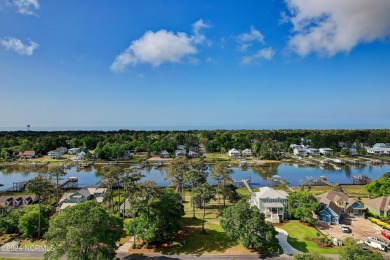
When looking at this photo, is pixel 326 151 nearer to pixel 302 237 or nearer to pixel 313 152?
pixel 313 152

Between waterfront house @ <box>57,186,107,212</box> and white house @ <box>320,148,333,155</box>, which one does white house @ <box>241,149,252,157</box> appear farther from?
waterfront house @ <box>57,186,107,212</box>

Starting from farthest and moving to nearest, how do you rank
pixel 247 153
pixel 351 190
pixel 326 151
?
pixel 326 151 < pixel 247 153 < pixel 351 190

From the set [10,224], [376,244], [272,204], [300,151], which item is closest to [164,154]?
[300,151]

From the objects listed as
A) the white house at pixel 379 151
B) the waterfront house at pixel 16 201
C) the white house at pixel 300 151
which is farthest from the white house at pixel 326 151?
the waterfront house at pixel 16 201

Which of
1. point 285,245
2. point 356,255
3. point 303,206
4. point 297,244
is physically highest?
point 356,255

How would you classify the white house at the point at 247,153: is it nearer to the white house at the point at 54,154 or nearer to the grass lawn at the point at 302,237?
the grass lawn at the point at 302,237
